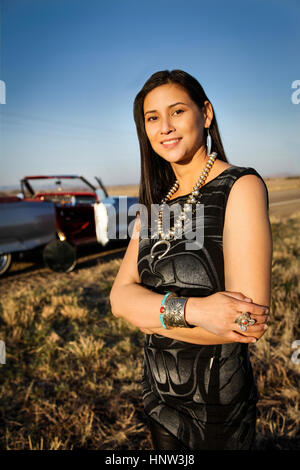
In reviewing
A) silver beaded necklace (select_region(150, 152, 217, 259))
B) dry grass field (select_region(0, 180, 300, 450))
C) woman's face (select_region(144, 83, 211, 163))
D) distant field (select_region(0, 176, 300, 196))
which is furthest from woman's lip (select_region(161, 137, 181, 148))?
distant field (select_region(0, 176, 300, 196))

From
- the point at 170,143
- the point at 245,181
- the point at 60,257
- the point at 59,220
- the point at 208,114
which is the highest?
the point at 208,114

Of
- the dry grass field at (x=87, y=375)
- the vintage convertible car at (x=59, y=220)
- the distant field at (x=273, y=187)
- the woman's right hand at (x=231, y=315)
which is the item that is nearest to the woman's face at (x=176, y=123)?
the woman's right hand at (x=231, y=315)

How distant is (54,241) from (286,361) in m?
4.48

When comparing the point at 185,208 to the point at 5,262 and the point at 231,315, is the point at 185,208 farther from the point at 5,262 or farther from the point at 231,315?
the point at 5,262

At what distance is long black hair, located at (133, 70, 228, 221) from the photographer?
137 cm

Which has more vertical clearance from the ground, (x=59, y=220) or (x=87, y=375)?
(x=59, y=220)

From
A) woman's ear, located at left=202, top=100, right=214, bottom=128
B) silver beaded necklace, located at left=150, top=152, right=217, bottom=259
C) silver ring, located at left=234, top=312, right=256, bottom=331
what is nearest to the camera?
silver ring, located at left=234, top=312, right=256, bottom=331

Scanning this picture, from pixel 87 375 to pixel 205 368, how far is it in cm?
202

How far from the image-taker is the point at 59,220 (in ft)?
20.4

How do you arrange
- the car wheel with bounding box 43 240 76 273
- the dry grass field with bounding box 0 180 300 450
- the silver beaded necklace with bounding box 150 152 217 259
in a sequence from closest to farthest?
the silver beaded necklace with bounding box 150 152 217 259, the dry grass field with bounding box 0 180 300 450, the car wheel with bounding box 43 240 76 273

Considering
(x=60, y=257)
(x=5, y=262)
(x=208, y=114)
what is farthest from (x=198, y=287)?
(x=60, y=257)

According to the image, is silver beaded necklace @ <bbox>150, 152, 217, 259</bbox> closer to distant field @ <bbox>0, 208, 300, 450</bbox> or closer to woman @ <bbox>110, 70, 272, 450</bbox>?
woman @ <bbox>110, 70, 272, 450</bbox>

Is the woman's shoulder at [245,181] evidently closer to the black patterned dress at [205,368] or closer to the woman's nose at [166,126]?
the black patterned dress at [205,368]

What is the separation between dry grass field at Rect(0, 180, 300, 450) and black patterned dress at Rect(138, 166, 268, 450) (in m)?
1.21
